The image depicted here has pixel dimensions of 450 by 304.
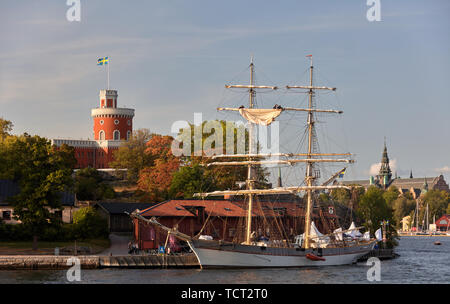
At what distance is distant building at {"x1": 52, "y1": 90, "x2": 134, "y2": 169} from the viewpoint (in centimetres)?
12788

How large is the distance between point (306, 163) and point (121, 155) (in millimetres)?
47159

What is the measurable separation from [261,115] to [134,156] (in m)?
45.4

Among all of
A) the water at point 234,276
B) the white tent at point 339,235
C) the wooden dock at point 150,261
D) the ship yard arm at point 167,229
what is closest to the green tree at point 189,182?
the white tent at point 339,235

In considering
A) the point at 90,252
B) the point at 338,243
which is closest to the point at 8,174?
the point at 90,252

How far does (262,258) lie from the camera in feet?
215

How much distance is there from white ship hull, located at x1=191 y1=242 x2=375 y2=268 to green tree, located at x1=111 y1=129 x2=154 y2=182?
154 ft

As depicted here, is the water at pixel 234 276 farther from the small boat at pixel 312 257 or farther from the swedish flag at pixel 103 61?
the swedish flag at pixel 103 61

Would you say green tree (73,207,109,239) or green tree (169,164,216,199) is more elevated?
green tree (169,164,216,199)

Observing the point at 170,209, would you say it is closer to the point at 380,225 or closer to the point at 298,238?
the point at 298,238

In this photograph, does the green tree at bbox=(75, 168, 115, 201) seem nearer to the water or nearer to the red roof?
the red roof

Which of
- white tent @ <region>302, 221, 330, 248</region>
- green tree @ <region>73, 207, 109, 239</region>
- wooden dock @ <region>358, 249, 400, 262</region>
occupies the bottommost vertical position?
wooden dock @ <region>358, 249, 400, 262</region>

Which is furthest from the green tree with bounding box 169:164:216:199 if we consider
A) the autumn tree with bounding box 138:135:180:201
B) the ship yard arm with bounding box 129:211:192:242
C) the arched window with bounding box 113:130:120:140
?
the arched window with bounding box 113:130:120:140

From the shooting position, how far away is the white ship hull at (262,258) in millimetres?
63375

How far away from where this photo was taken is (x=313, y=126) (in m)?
77.2
